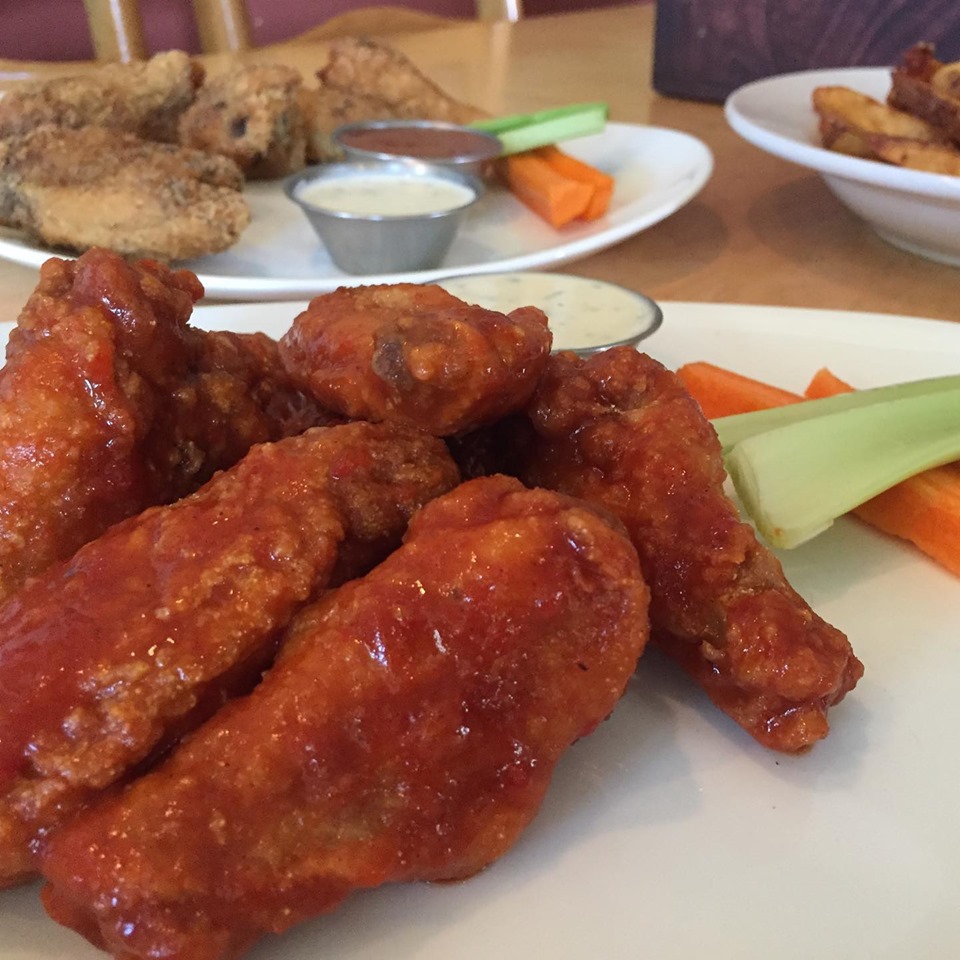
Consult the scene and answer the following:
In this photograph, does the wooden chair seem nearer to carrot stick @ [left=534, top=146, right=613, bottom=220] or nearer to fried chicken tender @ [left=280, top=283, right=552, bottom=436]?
carrot stick @ [left=534, top=146, right=613, bottom=220]

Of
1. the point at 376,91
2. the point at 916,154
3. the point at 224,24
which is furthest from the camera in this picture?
the point at 224,24

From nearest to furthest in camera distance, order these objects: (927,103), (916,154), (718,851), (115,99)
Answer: (718,851) → (916,154) → (927,103) → (115,99)

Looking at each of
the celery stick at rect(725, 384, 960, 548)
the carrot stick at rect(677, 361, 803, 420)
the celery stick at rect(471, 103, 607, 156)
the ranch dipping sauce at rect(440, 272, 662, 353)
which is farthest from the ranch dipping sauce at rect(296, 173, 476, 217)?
the celery stick at rect(725, 384, 960, 548)

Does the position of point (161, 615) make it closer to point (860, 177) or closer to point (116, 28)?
point (860, 177)

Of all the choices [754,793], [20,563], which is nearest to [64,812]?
[20,563]

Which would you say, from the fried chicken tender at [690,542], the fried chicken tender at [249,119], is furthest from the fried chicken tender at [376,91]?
the fried chicken tender at [690,542]

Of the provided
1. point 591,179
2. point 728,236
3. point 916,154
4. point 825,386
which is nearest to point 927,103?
point 916,154
